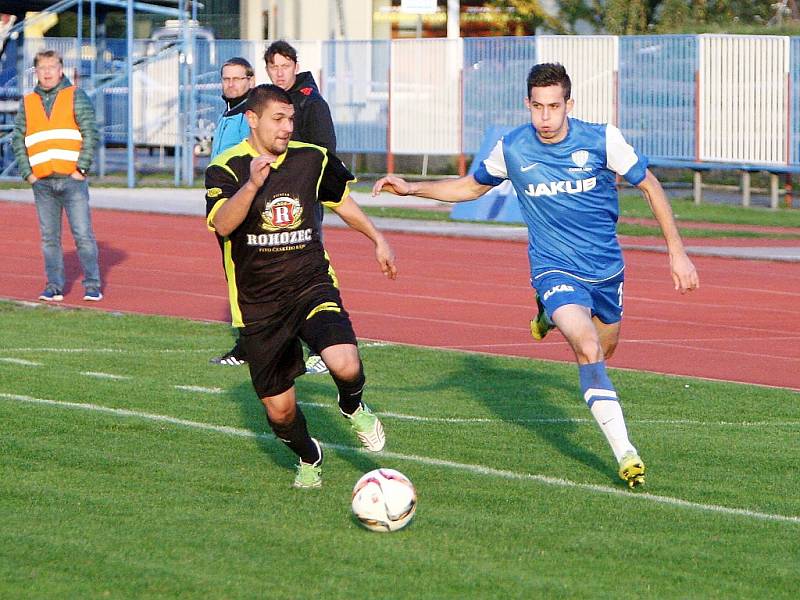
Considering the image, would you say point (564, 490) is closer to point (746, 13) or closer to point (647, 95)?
point (647, 95)

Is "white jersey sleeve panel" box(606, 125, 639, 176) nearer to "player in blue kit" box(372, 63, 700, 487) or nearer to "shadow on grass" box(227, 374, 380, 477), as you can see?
"player in blue kit" box(372, 63, 700, 487)

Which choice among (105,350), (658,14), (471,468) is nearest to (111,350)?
(105,350)

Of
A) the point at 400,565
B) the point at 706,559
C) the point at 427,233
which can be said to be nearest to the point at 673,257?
the point at 706,559

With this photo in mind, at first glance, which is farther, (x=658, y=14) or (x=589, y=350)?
(x=658, y=14)

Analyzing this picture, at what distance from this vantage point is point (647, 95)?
27.4 metres

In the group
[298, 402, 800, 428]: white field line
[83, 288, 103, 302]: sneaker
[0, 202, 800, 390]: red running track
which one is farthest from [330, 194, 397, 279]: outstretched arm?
[83, 288, 103, 302]: sneaker

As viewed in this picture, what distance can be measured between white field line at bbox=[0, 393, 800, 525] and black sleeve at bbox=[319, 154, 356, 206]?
Result: 4.71 feet

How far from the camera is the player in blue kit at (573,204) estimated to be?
24.6 feet

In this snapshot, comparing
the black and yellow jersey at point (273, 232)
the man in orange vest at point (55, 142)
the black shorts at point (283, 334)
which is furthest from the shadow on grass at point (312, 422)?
the man in orange vest at point (55, 142)

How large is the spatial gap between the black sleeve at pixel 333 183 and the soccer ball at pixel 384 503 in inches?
59.6

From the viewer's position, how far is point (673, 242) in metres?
7.50

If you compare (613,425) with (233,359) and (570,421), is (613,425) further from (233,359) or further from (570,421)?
(233,359)

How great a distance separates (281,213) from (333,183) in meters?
0.38

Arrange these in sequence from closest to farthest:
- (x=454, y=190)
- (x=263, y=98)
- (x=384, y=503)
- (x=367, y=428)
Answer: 1. (x=384, y=503)
2. (x=263, y=98)
3. (x=367, y=428)
4. (x=454, y=190)
